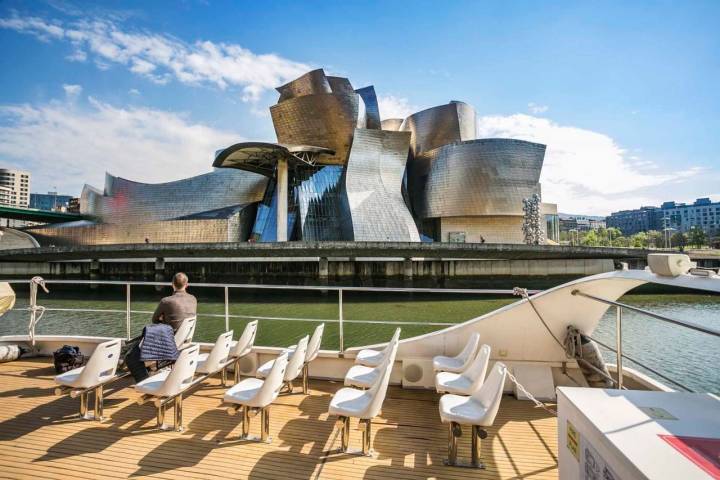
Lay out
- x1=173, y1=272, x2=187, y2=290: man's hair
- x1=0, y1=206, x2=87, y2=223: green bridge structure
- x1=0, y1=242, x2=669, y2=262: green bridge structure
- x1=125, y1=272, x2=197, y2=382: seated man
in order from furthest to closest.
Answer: x1=0, y1=206, x2=87, y2=223: green bridge structure
x1=0, y1=242, x2=669, y2=262: green bridge structure
x1=173, y1=272, x2=187, y2=290: man's hair
x1=125, y1=272, x2=197, y2=382: seated man

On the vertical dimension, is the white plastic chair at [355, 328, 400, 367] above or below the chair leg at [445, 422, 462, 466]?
above

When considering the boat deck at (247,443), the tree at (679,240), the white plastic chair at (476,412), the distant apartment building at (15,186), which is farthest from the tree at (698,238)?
the distant apartment building at (15,186)

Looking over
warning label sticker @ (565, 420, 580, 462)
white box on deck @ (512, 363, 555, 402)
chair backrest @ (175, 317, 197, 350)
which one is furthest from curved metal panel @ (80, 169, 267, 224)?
warning label sticker @ (565, 420, 580, 462)

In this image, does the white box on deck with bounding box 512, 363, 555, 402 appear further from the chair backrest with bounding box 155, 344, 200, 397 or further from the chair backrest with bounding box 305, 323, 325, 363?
the chair backrest with bounding box 155, 344, 200, 397

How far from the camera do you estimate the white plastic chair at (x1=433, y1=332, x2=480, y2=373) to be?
3463 mm

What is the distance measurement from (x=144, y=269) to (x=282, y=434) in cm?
3645

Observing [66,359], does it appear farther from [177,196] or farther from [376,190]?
[177,196]

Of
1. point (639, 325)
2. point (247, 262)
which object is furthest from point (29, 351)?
point (247, 262)

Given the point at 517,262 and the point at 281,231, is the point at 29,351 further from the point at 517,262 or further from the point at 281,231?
the point at 517,262

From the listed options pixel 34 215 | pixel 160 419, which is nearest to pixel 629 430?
pixel 160 419

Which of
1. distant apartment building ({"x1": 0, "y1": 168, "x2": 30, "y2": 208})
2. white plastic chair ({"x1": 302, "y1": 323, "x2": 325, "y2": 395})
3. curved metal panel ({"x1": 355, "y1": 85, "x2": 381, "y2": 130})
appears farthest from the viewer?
distant apartment building ({"x1": 0, "y1": 168, "x2": 30, "y2": 208})

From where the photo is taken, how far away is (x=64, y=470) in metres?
2.52

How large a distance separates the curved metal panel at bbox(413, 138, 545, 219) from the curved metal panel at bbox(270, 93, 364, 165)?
1204 cm

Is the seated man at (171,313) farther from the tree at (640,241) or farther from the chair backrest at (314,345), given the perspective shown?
the tree at (640,241)
